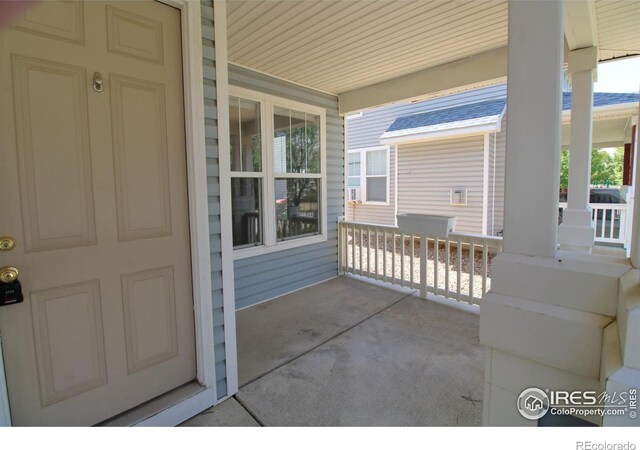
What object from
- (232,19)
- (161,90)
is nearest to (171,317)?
(161,90)

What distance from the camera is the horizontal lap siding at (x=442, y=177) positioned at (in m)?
6.80

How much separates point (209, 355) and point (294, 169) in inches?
109

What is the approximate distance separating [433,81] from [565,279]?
140 inches

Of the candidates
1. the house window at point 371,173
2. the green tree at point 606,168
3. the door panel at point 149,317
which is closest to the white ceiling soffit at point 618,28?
the door panel at point 149,317

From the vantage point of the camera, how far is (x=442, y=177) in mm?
7285

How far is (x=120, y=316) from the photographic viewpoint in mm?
1734

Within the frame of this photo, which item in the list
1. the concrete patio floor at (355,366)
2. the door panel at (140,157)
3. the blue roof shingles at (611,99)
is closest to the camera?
the door panel at (140,157)

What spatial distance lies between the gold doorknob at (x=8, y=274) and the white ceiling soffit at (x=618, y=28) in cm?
409

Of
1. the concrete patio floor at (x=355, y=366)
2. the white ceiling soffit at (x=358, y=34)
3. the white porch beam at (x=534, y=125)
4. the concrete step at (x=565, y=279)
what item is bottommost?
the concrete patio floor at (x=355, y=366)

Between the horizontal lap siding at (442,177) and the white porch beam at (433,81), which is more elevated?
the white porch beam at (433,81)

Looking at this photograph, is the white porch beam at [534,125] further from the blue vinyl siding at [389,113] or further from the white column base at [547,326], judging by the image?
the blue vinyl siding at [389,113]

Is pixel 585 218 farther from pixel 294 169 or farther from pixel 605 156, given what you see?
pixel 605 156

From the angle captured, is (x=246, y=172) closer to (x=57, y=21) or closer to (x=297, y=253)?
(x=297, y=253)

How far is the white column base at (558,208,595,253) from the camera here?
3.18 meters
